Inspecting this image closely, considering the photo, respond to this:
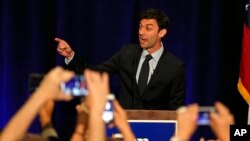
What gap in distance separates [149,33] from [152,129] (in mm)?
929

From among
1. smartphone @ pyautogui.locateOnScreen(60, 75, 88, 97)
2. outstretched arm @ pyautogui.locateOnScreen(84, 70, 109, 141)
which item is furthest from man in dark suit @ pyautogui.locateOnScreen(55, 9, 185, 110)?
outstretched arm @ pyautogui.locateOnScreen(84, 70, 109, 141)

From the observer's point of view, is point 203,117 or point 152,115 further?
point 152,115

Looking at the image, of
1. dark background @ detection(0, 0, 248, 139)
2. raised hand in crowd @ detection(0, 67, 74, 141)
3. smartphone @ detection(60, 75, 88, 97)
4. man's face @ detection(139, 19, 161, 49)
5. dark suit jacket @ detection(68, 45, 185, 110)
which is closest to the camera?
raised hand in crowd @ detection(0, 67, 74, 141)

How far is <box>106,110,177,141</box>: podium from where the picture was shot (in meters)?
2.06

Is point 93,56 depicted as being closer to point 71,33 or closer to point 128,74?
point 71,33

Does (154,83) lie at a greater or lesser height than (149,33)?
lesser

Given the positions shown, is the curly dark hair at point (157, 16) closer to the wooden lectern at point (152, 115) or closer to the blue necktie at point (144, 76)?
the blue necktie at point (144, 76)

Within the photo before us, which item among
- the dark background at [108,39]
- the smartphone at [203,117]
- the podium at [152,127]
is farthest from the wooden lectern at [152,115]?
the dark background at [108,39]

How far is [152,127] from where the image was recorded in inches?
81.7

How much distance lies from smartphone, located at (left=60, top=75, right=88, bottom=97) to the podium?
0.71 metres

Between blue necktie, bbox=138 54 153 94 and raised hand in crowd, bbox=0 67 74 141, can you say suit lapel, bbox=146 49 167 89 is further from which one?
raised hand in crowd, bbox=0 67 74 141

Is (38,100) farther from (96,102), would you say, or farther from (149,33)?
(149,33)

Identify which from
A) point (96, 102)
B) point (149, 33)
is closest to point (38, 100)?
point (96, 102)

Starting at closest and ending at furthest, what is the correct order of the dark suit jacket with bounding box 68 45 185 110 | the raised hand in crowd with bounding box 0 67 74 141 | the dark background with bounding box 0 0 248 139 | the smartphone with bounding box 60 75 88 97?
1. the raised hand in crowd with bounding box 0 67 74 141
2. the smartphone with bounding box 60 75 88 97
3. the dark suit jacket with bounding box 68 45 185 110
4. the dark background with bounding box 0 0 248 139
